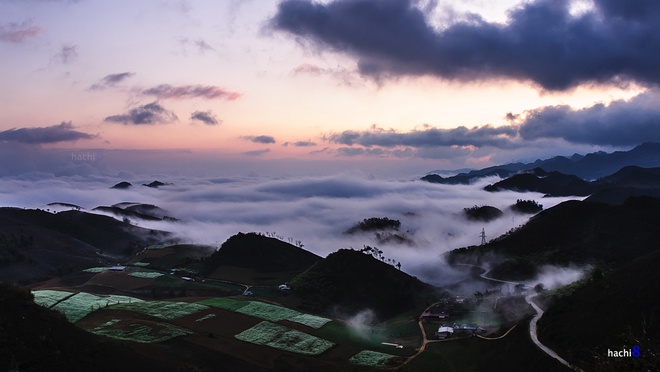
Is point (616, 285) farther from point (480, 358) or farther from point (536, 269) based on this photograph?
point (536, 269)

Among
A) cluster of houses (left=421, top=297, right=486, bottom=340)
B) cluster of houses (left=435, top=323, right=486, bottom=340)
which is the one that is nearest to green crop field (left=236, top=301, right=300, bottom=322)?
cluster of houses (left=421, top=297, right=486, bottom=340)

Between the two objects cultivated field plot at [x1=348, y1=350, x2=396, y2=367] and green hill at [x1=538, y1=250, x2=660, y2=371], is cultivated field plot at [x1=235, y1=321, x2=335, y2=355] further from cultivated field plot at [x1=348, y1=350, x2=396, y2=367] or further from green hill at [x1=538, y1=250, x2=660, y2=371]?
green hill at [x1=538, y1=250, x2=660, y2=371]

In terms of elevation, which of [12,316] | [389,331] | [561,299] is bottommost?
[389,331]

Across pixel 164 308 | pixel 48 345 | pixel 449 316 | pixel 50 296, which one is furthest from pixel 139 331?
pixel 449 316

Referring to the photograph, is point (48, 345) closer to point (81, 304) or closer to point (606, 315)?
point (81, 304)

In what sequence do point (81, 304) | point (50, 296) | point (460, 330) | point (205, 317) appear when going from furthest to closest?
1. point (50, 296)
2. point (81, 304)
3. point (205, 317)
4. point (460, 330)

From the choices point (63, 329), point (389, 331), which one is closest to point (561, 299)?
point (389, 331)
